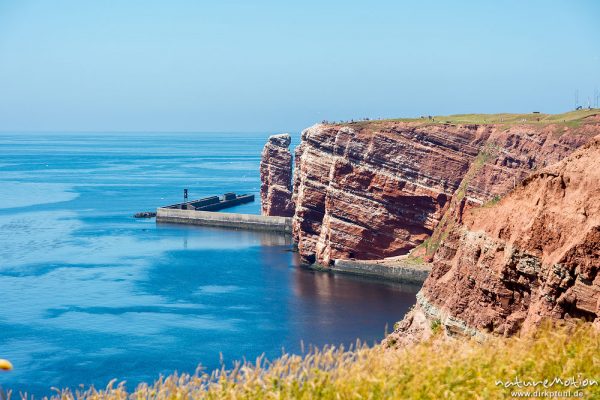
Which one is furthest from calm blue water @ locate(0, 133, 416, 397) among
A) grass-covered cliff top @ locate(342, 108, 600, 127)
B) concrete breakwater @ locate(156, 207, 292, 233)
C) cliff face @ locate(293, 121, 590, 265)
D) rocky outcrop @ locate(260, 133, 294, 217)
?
grass-covered cliff top @ locate(342, 108, 600, 127)

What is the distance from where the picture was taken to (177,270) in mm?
82938

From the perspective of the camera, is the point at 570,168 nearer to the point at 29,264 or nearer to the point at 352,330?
the point at 352,330

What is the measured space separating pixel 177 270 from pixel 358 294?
20.1 metres

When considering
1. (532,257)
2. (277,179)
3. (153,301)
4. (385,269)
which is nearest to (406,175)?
(385,269)

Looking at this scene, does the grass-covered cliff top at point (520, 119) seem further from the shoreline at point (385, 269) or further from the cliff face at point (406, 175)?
the shoreline at point (385, 269)

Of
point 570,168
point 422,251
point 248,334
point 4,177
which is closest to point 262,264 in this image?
point 422,251

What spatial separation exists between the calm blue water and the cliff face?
5.75m

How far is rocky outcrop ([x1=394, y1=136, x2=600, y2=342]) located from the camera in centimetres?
2088

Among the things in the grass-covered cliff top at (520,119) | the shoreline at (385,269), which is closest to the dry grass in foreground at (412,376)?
the shoreline at (385,269)

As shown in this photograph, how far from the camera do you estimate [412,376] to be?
47.3ft

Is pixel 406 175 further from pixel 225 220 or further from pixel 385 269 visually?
pixel 225 220

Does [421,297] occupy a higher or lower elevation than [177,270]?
higher

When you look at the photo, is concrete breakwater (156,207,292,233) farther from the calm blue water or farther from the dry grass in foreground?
the dry grass in foreground

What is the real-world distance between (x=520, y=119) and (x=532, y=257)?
7043 cm
